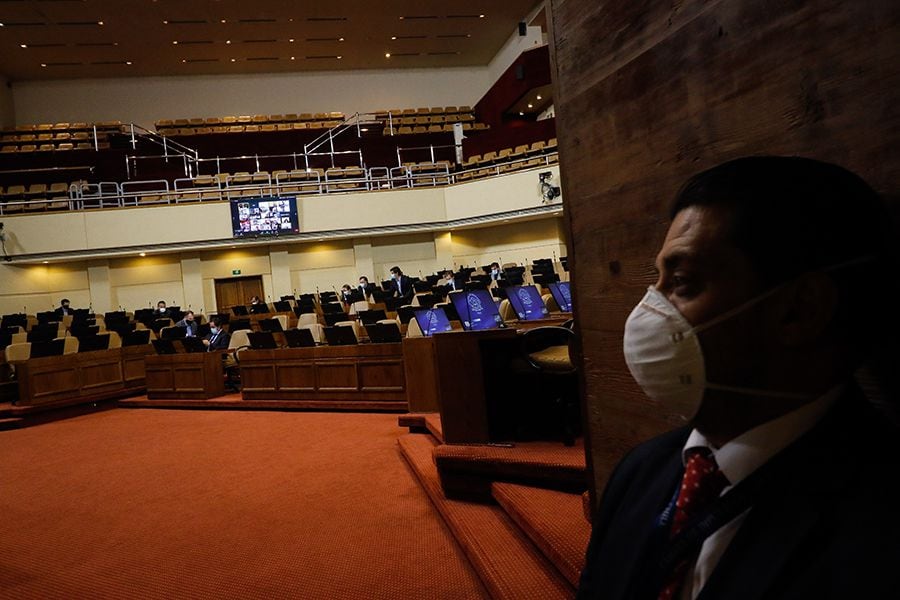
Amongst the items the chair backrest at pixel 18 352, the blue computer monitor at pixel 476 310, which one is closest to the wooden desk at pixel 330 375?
the blue computer monitor at pixel 476 310

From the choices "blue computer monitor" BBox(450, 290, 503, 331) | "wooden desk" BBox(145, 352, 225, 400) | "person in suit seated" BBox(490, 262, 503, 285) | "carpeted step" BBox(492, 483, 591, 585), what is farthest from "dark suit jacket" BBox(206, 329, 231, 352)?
"carpeted step" BBox(492, 483, 591, 585)

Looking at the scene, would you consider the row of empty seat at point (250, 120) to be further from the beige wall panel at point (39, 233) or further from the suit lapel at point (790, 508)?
the suit lapel at point (790, 508)

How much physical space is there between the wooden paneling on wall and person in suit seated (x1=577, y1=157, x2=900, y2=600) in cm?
26

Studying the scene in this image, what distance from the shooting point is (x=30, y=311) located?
48.5 feet

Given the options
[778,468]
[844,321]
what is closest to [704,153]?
[844,321]

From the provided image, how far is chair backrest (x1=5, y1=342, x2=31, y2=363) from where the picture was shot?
7766mm

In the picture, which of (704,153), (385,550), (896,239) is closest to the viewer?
(896,239)

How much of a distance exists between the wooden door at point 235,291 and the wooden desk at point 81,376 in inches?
298

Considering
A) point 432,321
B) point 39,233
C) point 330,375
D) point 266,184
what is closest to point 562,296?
point 432,321

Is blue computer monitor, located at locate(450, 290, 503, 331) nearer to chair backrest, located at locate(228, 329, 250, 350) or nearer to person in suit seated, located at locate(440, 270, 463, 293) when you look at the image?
chair backrest, located at locate(228, 329, 250, 350)

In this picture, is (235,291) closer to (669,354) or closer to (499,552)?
(499,552)

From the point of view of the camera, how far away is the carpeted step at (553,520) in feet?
6.34

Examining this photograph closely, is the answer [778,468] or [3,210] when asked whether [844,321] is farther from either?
[3,210]

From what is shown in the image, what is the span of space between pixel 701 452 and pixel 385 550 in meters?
2.06
